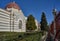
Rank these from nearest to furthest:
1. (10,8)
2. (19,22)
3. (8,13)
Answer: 1. (8,13)
2. (10,8)
3. (19,22)

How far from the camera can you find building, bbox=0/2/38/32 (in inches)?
1686

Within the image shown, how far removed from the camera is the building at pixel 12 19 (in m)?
42.8

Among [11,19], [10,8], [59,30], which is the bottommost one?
[59,30]

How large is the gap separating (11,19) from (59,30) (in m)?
39.0

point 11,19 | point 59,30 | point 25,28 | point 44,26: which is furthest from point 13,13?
point 59,30

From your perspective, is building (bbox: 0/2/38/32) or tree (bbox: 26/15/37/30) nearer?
building (bbox: 0/2/38/32)

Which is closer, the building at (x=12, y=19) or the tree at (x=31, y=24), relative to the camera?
the building at (x=12, y=19)

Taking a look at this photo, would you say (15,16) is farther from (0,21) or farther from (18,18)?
(0,21)

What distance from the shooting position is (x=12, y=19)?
47531mm

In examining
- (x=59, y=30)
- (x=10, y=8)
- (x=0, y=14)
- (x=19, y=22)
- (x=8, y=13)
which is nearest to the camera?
(x=59, y=30)

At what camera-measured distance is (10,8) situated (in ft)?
161

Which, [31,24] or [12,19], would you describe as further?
[31,24]

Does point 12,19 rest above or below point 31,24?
above

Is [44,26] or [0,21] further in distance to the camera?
[44,26]
